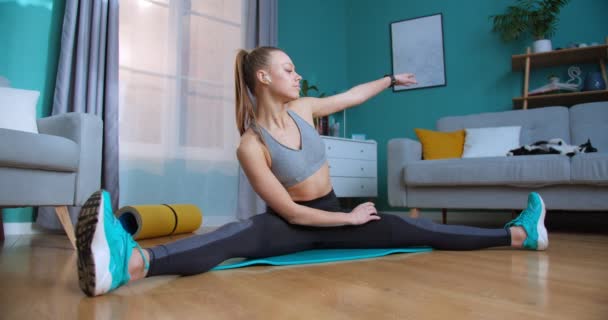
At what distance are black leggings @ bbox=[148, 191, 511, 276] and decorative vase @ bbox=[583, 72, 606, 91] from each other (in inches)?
91.2

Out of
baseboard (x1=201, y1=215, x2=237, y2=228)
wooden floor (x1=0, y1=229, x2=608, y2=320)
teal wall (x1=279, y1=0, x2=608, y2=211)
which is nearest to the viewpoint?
wooden floor (x1=0, y1=229, x2=608, y2=320)

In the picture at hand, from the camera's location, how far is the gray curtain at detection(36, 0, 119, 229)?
2.53 metres

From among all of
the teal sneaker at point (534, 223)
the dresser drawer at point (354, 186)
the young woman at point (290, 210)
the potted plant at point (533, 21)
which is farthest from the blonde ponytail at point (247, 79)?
the potted plant at point (533, 21)

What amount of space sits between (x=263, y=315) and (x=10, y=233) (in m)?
2.30

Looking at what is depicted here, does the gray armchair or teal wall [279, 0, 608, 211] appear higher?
teal wall [279, 0, 608, 211]

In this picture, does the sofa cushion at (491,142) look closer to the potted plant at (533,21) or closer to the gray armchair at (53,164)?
the potted plant at (533,21)

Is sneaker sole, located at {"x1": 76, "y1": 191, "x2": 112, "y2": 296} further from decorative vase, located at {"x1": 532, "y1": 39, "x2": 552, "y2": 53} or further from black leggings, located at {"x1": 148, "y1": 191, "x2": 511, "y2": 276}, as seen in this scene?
decorative vase, located at {"x1": 532, "y1": 39, "x2": 552, "y2": 53}

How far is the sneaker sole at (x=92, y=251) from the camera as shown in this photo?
85cm

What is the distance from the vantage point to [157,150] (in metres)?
3.00

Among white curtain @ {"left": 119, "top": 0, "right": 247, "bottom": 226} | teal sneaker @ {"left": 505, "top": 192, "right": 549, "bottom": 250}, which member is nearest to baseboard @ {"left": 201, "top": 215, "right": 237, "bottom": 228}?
white curtain @ {"left": 119, "top": 0, "right": 247, "bottom": 226}

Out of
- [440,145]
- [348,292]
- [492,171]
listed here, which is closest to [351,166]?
[440,145]

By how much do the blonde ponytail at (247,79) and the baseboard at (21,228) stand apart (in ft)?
5.79

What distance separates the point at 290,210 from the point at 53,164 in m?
1.09

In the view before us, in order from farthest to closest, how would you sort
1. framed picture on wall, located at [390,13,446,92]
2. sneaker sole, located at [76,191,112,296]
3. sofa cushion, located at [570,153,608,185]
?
framed picture on wall, located at [390,13,446,92] < sofa cushion, located at [570,153,608,185] < sneaker sole, located at [76,191,112,296]
